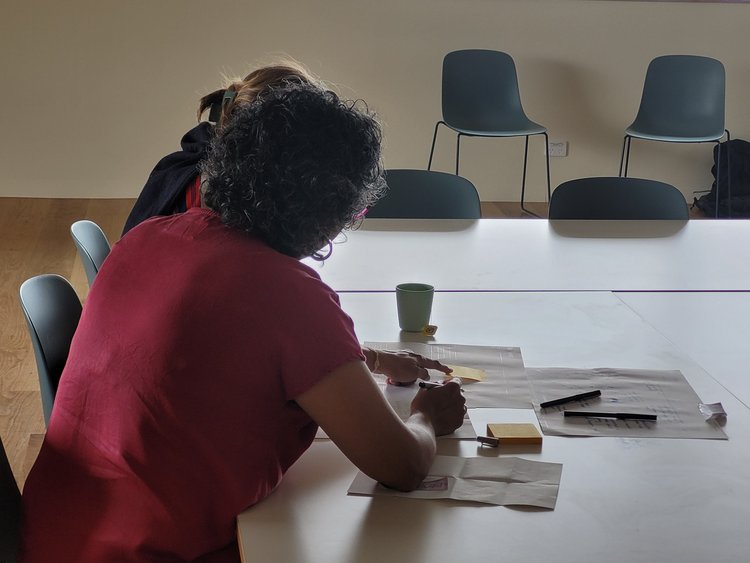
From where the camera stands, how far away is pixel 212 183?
1.25m

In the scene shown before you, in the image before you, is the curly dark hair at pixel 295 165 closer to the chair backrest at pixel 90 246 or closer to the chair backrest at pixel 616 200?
the chair backrest at pixel 90 246

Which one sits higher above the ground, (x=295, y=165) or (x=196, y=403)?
(x=295, y=165)

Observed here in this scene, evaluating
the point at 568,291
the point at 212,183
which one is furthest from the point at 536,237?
the point at 212,183

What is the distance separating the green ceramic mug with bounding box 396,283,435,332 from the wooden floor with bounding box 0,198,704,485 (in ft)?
4.17

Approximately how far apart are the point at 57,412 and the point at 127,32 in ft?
15.2

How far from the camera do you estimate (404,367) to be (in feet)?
4.92

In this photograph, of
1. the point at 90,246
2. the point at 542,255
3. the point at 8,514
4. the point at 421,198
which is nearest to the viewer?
the point at 8,514

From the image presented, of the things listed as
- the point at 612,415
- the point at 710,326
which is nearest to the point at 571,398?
the point at 612,415

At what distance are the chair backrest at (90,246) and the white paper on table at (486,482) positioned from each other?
1.12 meters

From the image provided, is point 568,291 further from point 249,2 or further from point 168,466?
point 249,2

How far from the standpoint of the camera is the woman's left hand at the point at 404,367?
1497 millimetres

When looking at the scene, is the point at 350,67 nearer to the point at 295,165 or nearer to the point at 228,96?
the point at 228,96

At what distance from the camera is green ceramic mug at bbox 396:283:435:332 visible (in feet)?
5.63

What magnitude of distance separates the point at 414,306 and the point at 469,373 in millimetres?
246
